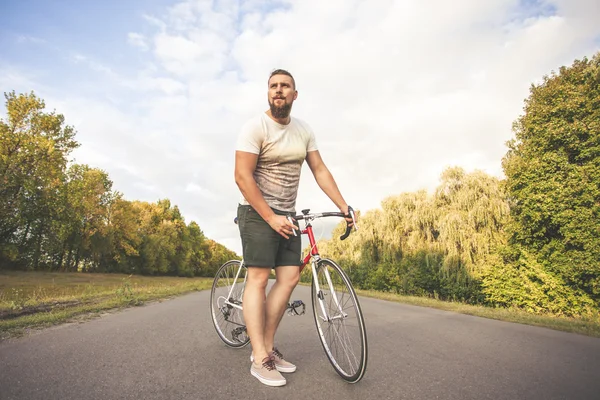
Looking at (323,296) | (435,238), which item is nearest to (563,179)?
(435,238)

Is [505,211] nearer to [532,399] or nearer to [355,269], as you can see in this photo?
[355,269]

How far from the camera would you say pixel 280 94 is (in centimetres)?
268

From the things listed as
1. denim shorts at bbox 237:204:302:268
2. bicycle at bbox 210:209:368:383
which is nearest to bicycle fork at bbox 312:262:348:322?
bicycle at bbox 210:209:368:383

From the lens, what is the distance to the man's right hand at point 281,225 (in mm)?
2445

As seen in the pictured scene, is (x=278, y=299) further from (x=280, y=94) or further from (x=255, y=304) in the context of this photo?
(x=280, y=94)

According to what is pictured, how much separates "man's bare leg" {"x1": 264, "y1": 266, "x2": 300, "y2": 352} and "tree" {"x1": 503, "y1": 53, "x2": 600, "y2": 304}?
11.4 metres

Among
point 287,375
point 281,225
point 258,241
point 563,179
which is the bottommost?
point 287,375

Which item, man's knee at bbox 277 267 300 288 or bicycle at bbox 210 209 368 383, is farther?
man's knee at bbox 277 267 300 288

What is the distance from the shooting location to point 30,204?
24.0 metres

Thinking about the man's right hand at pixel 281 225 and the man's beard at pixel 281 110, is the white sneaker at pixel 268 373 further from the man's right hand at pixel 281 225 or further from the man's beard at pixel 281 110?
the man's beard at pixel 281 110

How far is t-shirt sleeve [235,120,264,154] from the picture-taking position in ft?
8.45

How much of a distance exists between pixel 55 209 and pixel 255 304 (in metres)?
28.0

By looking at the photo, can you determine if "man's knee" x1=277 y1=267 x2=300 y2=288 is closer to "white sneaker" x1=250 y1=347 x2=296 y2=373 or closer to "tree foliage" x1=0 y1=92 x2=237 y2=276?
"white sneaker" x1=250 y1=347 x2=296 y2=373

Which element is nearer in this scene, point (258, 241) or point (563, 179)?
point (258, 241)
